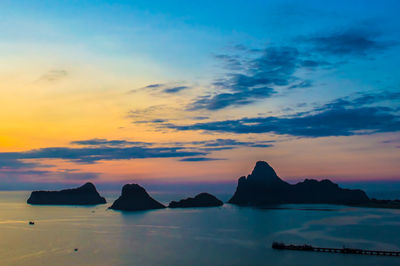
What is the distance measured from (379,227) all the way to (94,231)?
88.1 meters

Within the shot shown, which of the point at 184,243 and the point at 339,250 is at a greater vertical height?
the point at 339,250

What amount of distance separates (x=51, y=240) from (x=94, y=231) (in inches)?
793

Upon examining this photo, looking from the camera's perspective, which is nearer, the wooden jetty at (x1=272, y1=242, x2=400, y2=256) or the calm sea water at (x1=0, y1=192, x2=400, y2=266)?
the calm sea water at (x1=0, y1=192, x2=400, y2=266)

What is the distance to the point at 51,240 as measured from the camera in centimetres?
9725

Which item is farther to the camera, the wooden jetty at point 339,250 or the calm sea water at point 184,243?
the wooden jetty at point 339,250

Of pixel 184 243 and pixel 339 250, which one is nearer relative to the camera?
pixel 339 250

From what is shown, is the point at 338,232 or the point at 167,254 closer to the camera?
the point at 167,254

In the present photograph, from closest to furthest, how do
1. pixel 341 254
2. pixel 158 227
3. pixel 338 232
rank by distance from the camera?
1. pixel 341 254
2. pixel 338 232
3. pixel 158 227

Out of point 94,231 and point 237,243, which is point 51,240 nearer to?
point 94,231

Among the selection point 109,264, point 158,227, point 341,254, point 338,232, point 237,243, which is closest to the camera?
point 109,264

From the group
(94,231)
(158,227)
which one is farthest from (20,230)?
(158,227)

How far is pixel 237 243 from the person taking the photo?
8906cm

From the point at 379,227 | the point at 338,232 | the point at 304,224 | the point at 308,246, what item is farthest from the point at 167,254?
the point at 379,227

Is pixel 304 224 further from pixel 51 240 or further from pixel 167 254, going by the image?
pixel 51 240
